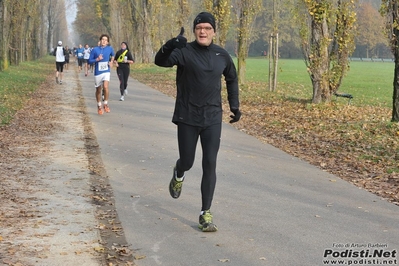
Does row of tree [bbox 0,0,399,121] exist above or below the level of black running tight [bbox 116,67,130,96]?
above

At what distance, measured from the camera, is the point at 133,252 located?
228 inches

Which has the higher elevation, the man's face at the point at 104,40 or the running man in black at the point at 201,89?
the man's face at the point at 104,40

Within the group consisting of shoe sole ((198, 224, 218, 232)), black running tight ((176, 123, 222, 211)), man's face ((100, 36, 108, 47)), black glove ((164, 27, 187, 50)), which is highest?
man's face ((100, 36, 108, 47))

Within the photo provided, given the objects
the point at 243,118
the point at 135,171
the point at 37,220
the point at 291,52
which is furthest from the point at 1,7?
the point at 291,52

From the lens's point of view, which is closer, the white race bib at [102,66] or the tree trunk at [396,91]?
the tree trunk at [396,91]

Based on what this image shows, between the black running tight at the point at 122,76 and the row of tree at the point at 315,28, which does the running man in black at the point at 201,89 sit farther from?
the black running tight at the point at 122,76

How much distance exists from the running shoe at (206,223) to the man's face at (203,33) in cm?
159

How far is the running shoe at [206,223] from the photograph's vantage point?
6.45m

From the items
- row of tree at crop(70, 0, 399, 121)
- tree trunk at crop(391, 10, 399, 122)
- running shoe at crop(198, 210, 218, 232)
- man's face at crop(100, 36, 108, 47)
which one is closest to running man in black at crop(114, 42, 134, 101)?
man's face at crop(100, 36, 108, 47)

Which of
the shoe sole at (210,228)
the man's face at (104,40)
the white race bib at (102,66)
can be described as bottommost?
the shoe sole at (210,228)

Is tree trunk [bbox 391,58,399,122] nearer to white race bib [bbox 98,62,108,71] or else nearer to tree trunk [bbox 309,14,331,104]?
tree trunk [bbox 309,14,331,104]

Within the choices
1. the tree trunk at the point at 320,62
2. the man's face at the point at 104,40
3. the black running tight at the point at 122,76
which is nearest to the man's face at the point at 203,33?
the man's face at the point at 104,40

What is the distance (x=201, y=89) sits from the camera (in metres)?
6.59

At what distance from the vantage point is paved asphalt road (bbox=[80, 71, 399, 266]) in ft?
18.9
